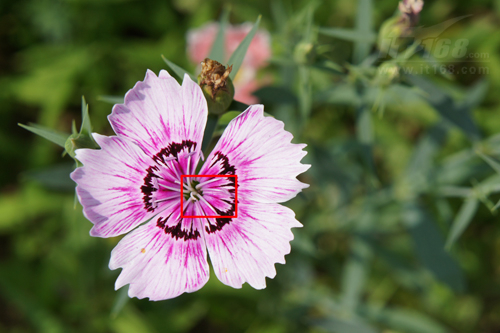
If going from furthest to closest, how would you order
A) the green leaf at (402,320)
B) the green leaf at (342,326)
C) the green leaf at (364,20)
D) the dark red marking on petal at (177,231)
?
1. the green leaf at (402,320)
2. the green leaf at (342,326)
3. the green leaf at (364,20)
4. the dark red marking on petal at (177,231)

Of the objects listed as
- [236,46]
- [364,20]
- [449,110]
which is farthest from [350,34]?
[236,46]

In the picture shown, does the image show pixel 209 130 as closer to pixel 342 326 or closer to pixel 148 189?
pixel 148 189

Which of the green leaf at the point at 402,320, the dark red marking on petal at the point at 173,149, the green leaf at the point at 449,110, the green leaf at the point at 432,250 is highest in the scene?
the dark red marking on petal at the point at 173,149

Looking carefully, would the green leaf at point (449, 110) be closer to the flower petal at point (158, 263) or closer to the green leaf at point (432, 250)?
the green leaf at point (432, 250)

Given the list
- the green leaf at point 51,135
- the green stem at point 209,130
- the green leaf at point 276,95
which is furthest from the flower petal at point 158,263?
the green leaf at point 276,95

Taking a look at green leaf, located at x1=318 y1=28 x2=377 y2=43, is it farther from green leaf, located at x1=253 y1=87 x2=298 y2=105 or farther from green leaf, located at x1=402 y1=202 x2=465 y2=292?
green leaf, located at x1=402 y1=202 x2=465 y2=292
